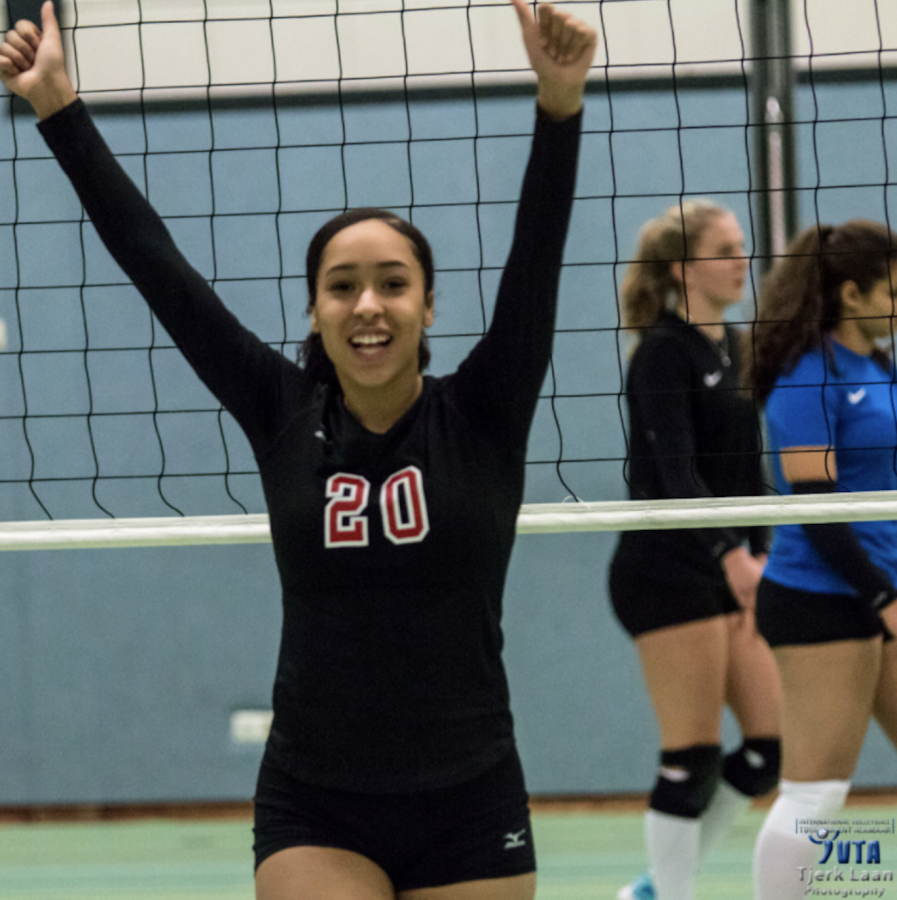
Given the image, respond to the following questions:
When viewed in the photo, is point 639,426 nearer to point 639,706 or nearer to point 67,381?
point 639,706

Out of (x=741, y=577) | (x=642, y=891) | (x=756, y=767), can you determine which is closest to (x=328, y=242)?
(x=741, y=577)

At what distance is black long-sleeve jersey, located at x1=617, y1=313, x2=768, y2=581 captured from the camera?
103 inches

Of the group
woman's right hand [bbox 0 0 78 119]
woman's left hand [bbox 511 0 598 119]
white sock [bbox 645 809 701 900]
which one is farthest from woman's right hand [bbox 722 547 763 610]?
woman's right hand [bbox 0 0 78 119]

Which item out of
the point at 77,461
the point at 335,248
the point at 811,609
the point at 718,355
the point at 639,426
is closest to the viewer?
the point at 335,248

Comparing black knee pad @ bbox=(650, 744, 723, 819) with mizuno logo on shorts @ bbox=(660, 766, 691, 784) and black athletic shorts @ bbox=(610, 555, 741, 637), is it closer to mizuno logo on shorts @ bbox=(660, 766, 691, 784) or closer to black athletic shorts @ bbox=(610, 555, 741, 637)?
mizuno logo on shorts @ bbox=(660, 766, 691, 784)

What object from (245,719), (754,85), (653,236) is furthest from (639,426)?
(245,719)

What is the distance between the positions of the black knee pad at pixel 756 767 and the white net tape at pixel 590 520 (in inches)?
33.6

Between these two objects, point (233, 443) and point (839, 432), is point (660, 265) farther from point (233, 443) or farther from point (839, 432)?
point (233, 443)

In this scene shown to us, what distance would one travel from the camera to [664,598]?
2674mm

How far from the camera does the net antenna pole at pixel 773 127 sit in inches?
151

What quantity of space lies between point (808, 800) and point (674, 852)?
0.48 m

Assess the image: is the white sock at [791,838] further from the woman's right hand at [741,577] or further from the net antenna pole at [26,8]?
the net antenna pole at [26,8]

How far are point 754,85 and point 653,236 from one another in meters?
1.47

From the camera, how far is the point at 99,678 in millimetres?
4355
